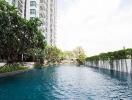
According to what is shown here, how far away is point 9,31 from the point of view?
33219 mm

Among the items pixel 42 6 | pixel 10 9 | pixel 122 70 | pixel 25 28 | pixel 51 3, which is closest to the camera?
pixel 10 9

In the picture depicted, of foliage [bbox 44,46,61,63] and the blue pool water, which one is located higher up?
foliage [bbox 44,46,61,63]

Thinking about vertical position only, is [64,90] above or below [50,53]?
below

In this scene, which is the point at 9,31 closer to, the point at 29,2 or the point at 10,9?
the point at 10,9

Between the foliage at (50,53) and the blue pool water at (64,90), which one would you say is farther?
the foliage at (50,53)

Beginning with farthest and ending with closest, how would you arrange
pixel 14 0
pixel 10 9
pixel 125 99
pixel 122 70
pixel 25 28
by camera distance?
pixel 14 0 → pixel 122 70 → pixel 25 28 → pixel 10 9 → pixel 125 99

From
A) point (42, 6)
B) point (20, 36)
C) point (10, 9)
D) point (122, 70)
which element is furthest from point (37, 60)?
point (10, 9)

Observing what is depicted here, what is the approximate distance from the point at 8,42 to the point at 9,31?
1.93 meters

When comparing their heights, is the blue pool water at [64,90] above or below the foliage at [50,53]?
below

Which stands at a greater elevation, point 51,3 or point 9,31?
point 51,3

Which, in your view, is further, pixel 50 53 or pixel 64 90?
pixel 50 53

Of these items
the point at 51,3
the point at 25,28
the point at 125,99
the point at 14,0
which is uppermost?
the point at 51,3

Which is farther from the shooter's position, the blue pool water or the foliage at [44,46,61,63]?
the foliage at [44,46,61,63]

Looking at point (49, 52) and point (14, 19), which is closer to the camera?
point (14, 19)
